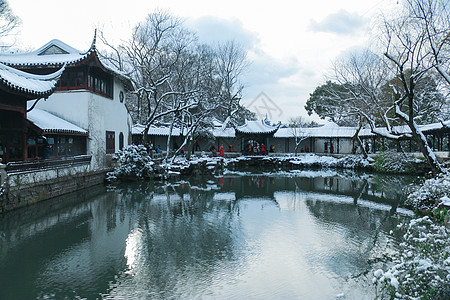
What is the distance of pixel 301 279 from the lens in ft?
18.4

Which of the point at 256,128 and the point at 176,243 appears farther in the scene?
the point at 256,128

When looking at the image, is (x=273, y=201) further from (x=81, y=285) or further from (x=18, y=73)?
(x=18, y=73)

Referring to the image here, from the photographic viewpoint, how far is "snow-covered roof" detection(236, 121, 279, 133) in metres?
29.4

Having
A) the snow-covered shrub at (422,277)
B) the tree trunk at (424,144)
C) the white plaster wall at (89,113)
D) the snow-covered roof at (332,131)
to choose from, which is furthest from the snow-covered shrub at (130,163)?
the snow-covered roof at (332,131)

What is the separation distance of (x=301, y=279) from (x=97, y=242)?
4.49 metres

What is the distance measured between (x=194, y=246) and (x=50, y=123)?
9.38 metres

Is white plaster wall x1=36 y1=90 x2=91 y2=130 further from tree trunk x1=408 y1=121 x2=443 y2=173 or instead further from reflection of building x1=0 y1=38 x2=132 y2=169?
tree trunk x1=408 y1=121 x2=443 y2=173

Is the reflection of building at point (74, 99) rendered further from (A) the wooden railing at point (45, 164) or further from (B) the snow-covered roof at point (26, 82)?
(B) the snow-covered roof at point (26, 82)

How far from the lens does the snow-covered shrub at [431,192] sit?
8.55m

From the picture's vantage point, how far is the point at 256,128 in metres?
29.9

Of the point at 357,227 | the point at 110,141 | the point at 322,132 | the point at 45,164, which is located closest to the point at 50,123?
the point at 45,164

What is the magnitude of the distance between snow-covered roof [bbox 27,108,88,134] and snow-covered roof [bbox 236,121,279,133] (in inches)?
645

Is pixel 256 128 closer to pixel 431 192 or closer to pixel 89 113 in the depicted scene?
pixel 89 113

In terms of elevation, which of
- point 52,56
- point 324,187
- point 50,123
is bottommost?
point 324,187
